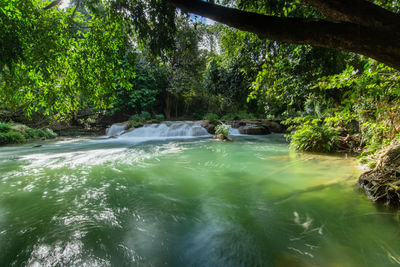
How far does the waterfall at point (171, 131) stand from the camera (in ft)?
54.4

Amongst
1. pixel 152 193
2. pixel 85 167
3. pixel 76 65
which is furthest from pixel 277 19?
pixel 85 167

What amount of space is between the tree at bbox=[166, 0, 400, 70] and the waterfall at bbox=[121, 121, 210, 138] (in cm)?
1459

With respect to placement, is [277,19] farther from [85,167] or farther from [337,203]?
[85,167]

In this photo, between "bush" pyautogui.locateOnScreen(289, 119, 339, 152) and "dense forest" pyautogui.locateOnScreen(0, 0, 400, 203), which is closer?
"dense forest" pyautogui.locateOnScreen(0, 0, 400, 203)

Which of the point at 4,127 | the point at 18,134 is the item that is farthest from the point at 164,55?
the point at 4,127

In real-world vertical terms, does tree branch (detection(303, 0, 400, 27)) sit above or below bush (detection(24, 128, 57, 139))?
above

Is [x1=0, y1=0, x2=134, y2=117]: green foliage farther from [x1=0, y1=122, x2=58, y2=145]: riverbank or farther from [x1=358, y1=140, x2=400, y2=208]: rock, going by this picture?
[x1=0, y1=122, x2=58, y2=145]: riverbank

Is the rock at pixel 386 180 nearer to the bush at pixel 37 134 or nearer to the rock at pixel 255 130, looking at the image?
the rock at pixel 255 130

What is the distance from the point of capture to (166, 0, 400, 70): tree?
149cm

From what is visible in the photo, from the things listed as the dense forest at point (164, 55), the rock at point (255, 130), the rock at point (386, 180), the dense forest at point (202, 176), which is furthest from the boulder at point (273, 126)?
the rock at point (386, 180)

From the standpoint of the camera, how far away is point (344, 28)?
5.26 ft

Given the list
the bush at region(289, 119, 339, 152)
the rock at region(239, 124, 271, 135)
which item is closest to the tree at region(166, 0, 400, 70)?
the bush at region(289, 119, 339, 152)

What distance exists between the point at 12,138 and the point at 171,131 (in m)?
10.4

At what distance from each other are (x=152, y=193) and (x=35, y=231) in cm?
171
